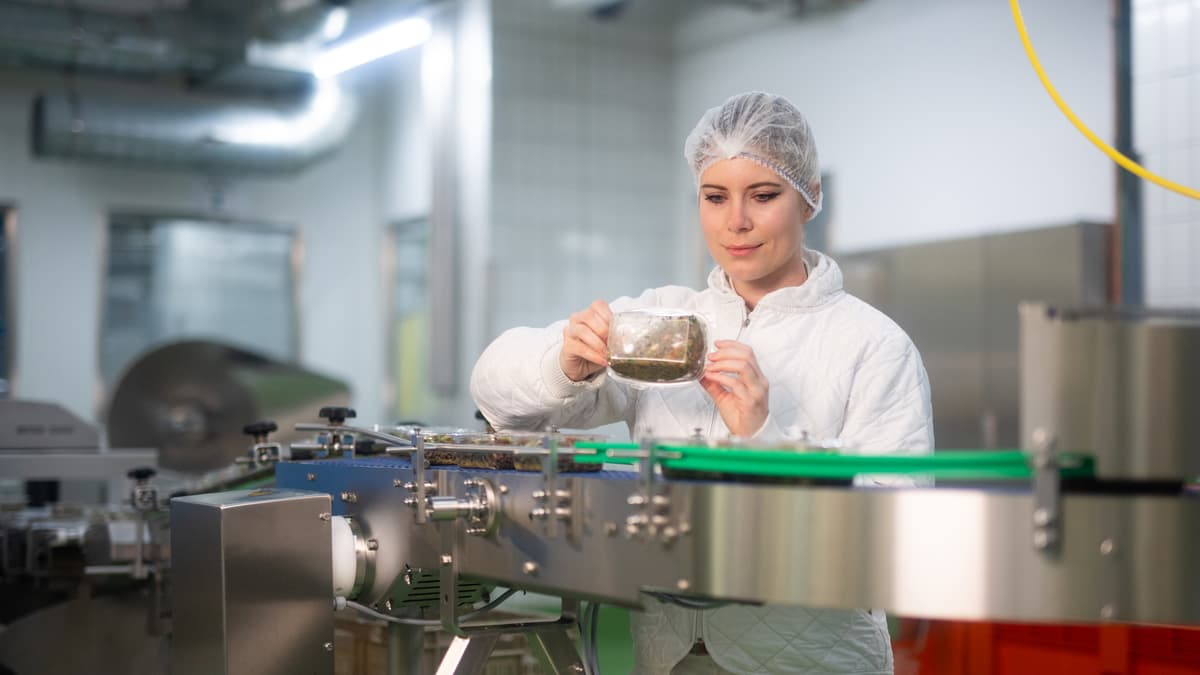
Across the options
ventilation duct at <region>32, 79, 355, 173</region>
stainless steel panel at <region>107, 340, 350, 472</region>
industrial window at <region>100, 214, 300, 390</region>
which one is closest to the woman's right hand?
stainless steel panel at <region>107, 340, 350, 472</region>

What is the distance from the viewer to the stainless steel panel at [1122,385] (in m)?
0.83

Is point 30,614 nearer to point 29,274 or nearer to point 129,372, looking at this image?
point 129,372

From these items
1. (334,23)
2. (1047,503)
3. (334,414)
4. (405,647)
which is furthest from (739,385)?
(334,23)

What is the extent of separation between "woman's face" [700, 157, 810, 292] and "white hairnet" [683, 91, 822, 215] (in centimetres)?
1

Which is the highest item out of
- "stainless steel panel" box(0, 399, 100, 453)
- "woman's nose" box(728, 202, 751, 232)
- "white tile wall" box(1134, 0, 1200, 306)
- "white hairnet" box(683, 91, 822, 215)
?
"white tile wall" box(1134, 0, 1200, 306)

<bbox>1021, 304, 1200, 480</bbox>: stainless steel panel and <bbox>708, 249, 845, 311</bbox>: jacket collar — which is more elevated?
<bbox>708, 249, 845, 311</bbox>: jacket collar

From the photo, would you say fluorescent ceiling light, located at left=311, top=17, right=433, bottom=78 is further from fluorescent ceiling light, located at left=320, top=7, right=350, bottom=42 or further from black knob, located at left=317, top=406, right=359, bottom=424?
black knob, located at left=317, top=406, right=359, bottom=424

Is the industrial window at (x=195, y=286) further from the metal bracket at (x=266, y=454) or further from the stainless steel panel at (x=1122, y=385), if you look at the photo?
the stainless steel panel at (x=1122, y=385)

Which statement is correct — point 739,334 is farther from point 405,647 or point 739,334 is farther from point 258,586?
point 405,647

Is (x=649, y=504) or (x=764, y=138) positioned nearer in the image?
(x=649, y=504)

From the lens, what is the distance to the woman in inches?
46.6

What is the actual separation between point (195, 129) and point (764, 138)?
14.9 ft

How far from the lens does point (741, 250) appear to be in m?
1.30

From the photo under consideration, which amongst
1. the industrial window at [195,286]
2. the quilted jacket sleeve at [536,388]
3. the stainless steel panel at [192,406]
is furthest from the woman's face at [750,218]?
the industrial window at [195,286]
